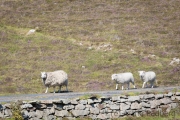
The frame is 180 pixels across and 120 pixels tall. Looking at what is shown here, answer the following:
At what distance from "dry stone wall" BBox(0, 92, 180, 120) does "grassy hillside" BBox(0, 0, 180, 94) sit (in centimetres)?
1648

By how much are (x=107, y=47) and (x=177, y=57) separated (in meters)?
11.6

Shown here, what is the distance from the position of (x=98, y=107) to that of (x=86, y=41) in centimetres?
4085

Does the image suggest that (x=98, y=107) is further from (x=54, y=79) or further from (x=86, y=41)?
(x=86, y=41)

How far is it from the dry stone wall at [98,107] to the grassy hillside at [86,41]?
1648cm

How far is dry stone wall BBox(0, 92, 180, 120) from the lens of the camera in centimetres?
2494

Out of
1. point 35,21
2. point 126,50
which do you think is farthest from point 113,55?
point 35,21

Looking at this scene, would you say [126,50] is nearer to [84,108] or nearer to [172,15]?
[172,15]

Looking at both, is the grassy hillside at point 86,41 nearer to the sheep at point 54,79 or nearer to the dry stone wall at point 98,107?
the sheep at point 54,79

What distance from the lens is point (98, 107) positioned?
26.6 meters

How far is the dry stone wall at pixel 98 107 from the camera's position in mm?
24938

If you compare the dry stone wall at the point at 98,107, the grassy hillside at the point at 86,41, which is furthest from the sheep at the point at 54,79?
the dry stone wall at the point at 98,107

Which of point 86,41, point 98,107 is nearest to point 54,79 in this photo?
point 98,107

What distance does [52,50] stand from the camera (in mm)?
62125

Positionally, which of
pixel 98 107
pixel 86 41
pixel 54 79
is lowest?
pixel 98 107
